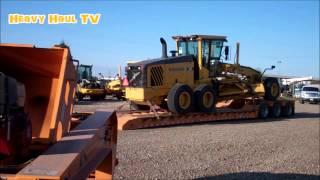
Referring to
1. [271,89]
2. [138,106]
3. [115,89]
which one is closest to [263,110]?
[271,89]

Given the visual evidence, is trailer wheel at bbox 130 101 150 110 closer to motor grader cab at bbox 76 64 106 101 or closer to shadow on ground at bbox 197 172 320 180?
shadow on ground at bbox 197 172 320 180

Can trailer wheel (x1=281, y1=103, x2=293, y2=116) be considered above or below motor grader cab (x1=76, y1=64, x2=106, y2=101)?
below

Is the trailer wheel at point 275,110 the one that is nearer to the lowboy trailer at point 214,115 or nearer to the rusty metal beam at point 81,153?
the lowboy trailer at point 214,115

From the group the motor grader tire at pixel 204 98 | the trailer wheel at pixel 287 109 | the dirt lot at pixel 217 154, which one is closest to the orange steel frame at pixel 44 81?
the dirt lot at pixel 217 154

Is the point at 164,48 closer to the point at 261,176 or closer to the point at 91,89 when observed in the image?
the point at 261,176

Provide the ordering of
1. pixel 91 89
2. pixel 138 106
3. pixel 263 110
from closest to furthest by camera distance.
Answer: pixel 138 106 → pixel 263 110 → pixel 91 89

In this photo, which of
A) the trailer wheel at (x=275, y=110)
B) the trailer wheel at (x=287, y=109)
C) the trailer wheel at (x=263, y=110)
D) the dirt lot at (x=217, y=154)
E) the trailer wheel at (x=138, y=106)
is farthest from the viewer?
the trailer wheel at (x=287, y=109)

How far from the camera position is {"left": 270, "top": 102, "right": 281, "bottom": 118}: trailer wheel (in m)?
22.6

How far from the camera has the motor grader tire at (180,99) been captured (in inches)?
676

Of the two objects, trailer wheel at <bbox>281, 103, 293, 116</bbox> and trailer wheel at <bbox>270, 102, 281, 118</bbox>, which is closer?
trailer wheel at <bbox>270, 102, 281, 118</bbox>

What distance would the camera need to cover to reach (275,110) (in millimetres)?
22672

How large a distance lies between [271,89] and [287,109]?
1.71 meters

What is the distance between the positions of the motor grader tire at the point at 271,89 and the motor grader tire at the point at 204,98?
189 inches

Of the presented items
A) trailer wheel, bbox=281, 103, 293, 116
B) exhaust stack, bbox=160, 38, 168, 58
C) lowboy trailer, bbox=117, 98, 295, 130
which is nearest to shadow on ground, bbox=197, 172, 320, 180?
lowboy trailer, bbox=117, 98, 295, 130
